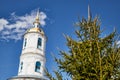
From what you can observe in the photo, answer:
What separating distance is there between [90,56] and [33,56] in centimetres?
1965

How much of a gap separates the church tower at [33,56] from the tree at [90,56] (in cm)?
1666

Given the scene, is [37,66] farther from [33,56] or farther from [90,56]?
[90,56]

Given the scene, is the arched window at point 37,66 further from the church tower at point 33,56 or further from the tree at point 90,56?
the tree at point 90,56

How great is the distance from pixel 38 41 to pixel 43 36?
1112mm

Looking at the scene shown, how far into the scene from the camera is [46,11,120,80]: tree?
940 centimetres

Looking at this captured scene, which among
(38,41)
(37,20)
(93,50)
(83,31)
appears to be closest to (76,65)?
(93,50)

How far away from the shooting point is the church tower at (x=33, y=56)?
90.1ft

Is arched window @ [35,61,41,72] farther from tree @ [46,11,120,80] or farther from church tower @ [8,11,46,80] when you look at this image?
tree @ [46,11,120,80]

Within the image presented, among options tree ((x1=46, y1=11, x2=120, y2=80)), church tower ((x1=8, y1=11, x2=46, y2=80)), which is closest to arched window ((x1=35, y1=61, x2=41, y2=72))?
church tower ((x1=8, y1=11, x2=46, y2=80))

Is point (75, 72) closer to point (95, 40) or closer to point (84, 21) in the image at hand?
point (95, 40)

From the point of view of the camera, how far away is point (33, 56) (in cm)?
2888

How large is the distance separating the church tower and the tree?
54.6 ft

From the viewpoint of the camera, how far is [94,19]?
11.1 m

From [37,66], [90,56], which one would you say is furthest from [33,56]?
[90,56]
